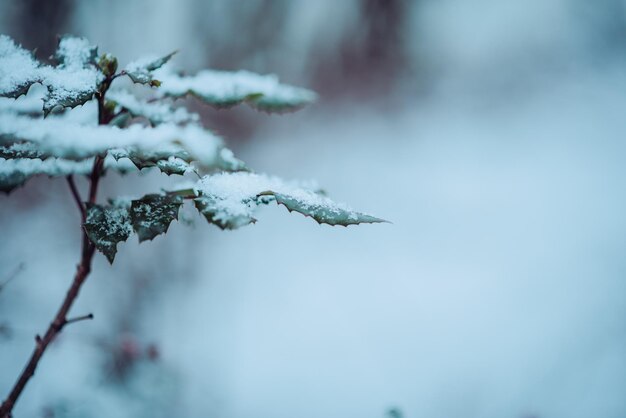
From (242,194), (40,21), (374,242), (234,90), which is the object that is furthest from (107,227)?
(374,242)

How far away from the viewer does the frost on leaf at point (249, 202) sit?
0.46 metres

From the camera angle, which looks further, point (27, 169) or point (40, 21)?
point (40, 21)

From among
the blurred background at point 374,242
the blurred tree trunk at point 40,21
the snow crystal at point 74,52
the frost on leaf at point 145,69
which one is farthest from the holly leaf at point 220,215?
the blurred tree trunk at point 40,21

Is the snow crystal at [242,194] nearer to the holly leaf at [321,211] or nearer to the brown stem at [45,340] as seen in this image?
the holly leaf at [321,211]

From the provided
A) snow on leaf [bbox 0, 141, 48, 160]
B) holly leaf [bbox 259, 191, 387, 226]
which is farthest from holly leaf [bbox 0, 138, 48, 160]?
holly leaf [bbox 259, 191, 387, 226]

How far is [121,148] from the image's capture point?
45 cm

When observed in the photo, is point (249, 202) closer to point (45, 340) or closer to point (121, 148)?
point (121, 148)

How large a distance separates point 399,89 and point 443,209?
1037 millimetres

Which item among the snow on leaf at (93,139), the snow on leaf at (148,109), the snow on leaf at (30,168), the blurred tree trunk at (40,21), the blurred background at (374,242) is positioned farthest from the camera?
the blurred tree trunk at (40,21)

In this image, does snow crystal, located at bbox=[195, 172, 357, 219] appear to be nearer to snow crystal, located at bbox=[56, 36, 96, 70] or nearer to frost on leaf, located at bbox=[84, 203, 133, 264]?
frost on leaf, located at bbox=[84, 203, 133, 264]

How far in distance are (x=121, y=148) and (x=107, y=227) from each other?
4.5 inches

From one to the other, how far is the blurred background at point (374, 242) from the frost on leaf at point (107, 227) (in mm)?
770

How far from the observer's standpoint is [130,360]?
1.39 metres

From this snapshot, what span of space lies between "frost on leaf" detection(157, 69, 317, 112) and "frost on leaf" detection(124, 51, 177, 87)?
0.03 m
